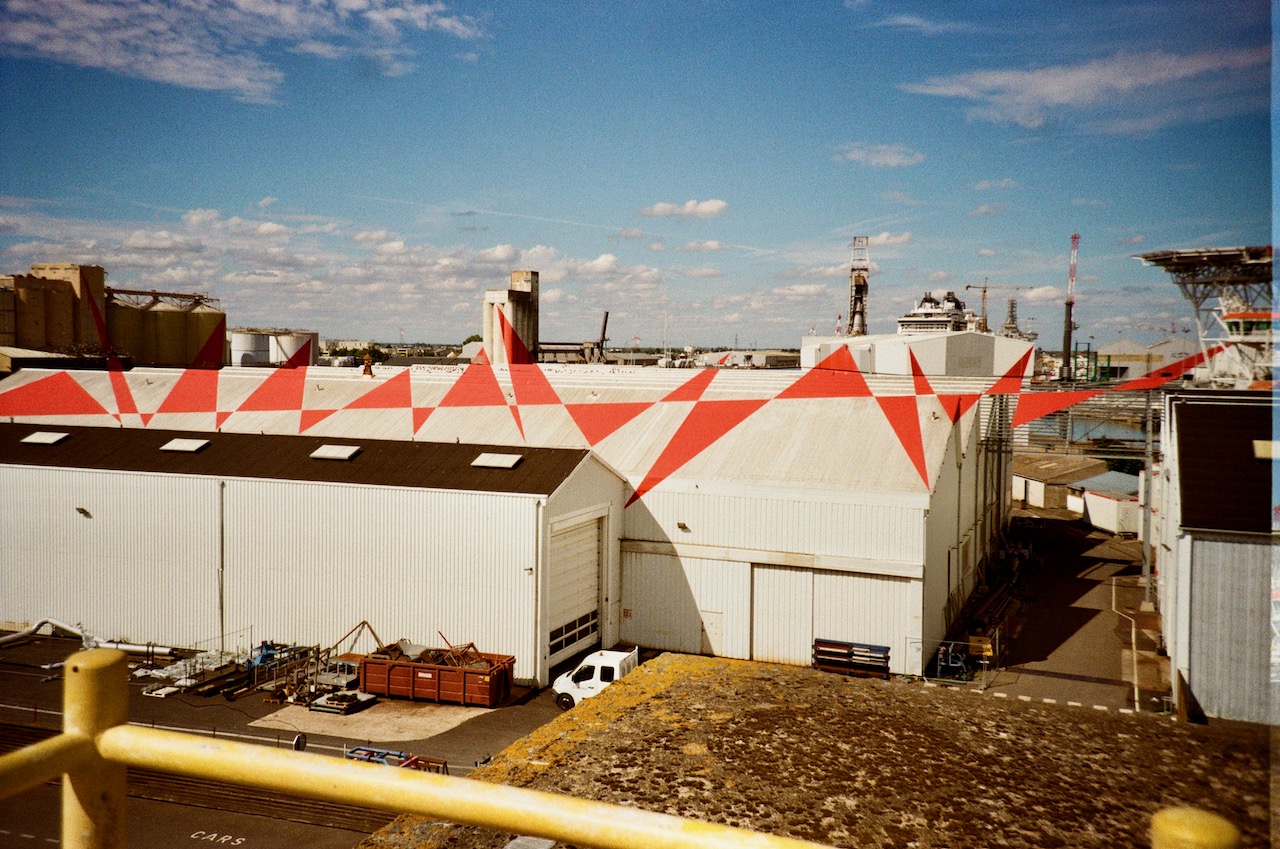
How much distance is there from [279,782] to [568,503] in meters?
18.9

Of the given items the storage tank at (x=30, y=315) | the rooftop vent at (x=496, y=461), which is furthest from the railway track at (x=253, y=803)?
the storage tank at (x=30, y=315)

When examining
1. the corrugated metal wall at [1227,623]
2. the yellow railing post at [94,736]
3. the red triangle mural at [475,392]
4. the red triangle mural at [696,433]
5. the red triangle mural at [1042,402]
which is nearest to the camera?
the yellow railing post at [94,736]

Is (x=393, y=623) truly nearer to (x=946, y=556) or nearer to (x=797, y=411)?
(x=797, y=411)

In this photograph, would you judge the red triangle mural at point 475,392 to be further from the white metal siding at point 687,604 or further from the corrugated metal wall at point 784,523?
the white metal siding at point 687,604

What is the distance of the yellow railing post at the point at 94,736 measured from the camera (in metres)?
1.71

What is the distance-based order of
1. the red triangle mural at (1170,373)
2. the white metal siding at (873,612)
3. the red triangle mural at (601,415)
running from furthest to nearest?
the red triangle mural at (1170,373) < the red triangle mural at (601,415) < the white metal siding at (873,612)

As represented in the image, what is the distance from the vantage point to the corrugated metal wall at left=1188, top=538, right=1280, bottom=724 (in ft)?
53.7

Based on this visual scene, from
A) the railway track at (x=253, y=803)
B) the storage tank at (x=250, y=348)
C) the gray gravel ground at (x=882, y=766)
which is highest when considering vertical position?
the storage tank at (x=250, y=348)

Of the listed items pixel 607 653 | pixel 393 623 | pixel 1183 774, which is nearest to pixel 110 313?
pixel 393 623

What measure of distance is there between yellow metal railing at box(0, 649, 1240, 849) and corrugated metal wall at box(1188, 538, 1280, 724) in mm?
18403

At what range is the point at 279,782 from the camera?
1.64m

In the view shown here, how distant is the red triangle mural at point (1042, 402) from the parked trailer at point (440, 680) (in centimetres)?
1868

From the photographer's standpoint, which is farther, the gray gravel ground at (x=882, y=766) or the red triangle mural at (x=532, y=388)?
the red triangle mural at (x=532, y=388)

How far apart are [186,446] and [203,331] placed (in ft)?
157
